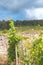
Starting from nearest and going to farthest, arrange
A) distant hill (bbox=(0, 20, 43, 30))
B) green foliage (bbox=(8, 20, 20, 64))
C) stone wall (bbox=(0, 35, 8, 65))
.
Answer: green foliage (bbox=(8, 20, 20, 64)), stone wall (bbox=(0, 35, 8, 65)), distant hill (bbox=(0, 20, 43, 30))

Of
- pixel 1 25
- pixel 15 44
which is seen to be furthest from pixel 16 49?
pixel 1 25

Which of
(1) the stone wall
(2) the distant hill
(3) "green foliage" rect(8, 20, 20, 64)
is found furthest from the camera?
(2) the distant hill

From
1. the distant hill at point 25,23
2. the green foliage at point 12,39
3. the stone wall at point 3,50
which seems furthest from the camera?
the distant hill at point 25,23

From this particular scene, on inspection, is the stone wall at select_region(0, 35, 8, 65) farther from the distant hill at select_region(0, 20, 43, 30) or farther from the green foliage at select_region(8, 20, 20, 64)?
the distant hill at select_region(0, 20, 43, 30)

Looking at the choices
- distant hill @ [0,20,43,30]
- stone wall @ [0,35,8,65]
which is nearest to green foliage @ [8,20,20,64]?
stone wall @ [0,35,8,65]

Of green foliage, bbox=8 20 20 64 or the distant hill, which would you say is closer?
green foliage, bbox=8 20 20 64

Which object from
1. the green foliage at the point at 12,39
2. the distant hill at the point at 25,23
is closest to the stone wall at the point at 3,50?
the green foliage at the point at 12,39

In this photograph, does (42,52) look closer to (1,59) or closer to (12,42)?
(12,42)

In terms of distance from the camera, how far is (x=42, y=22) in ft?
141

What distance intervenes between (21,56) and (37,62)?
10.3 m

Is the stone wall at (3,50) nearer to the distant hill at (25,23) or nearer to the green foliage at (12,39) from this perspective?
the green foliage at (12,39)

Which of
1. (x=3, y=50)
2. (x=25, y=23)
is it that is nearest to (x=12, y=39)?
(x=3, y=50)

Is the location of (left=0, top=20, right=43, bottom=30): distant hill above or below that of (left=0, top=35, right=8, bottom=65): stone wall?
above

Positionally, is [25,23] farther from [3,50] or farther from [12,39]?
[12,39]
